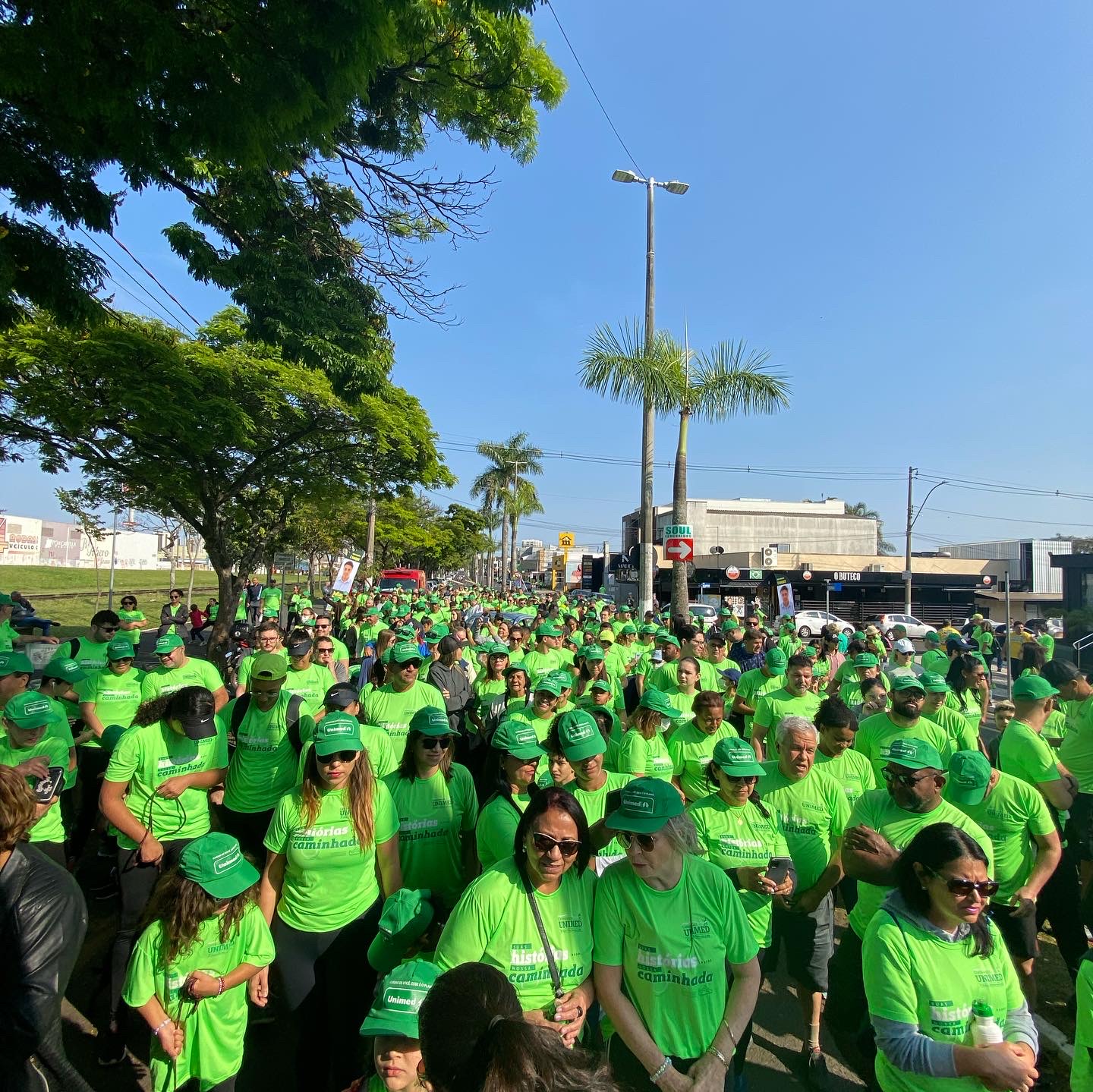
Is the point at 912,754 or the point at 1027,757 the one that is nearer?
the point at 912,754

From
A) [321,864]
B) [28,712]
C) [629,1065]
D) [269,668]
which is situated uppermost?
[269,668]

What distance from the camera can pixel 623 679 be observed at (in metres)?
8.74

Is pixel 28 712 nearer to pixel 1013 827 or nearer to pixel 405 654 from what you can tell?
pixel 405 654

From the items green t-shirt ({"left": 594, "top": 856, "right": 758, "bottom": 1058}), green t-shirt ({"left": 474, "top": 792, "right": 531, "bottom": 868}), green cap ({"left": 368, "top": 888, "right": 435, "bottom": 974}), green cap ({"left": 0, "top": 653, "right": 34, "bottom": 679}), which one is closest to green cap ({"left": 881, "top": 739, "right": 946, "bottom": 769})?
green t-shirt ({"left": 594, "top": 856, "right": 758, "bottom": 1058})

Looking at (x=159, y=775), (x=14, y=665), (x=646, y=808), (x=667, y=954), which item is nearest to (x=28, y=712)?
(x=159, y=775)

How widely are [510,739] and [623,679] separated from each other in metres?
5.45

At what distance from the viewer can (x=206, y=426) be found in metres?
12.2

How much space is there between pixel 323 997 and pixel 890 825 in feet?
8.94

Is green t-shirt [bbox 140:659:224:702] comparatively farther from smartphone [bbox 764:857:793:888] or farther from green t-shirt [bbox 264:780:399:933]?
smartphone [bbox 764:857:793:888]

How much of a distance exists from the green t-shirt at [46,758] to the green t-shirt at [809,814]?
3896mm

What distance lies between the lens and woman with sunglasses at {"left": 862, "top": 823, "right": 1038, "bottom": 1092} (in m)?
2.19

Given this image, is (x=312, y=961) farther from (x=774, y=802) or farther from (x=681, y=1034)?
(x=774, y=802)

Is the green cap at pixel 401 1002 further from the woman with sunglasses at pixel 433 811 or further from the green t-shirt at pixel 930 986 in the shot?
the woman with sunglasses at pixel 433 811

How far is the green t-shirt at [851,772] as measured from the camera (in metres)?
4.03
